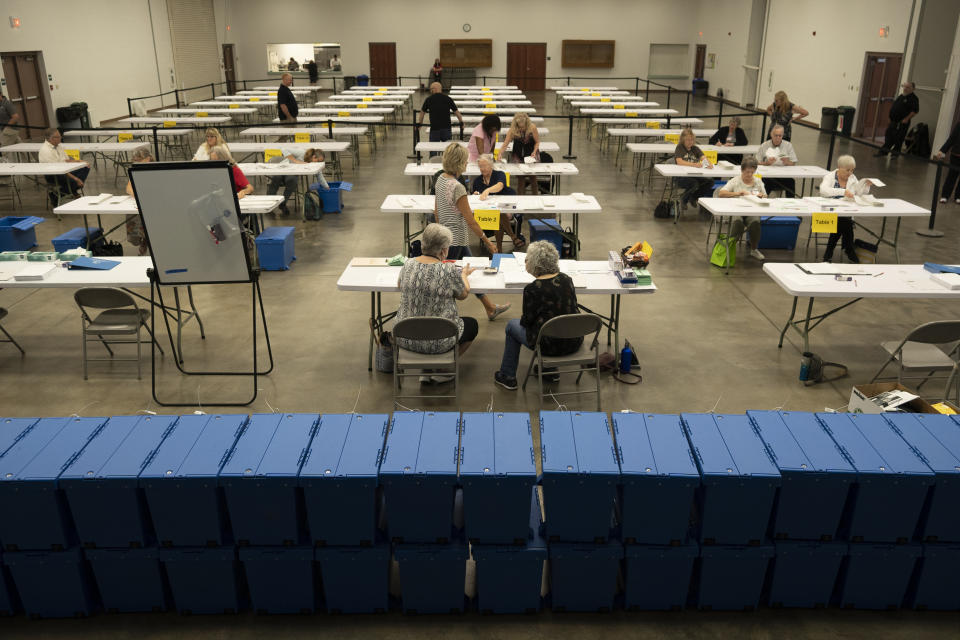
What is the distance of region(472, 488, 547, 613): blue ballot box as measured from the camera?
10.5 ft

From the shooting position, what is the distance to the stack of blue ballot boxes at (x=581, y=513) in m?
3.08

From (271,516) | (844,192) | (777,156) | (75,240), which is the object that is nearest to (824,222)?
(844,192)

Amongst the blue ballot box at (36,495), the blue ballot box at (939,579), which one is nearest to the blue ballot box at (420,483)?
the blue ballot box at (36,495)

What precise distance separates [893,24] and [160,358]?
53.1ft

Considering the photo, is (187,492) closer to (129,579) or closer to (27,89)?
(129,579)

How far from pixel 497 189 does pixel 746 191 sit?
2843mm

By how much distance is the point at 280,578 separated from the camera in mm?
3260

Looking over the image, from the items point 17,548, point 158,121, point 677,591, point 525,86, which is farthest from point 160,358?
point 525,86

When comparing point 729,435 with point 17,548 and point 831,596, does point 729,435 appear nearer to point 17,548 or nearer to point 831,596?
point 831,596

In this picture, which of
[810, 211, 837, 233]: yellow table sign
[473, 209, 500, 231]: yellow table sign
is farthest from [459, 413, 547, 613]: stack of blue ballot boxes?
[810, 211, 837, 233]: yellow table sign

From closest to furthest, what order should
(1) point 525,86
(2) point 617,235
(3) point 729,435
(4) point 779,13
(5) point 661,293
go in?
1. (3) point 729,435
2. (5) point 661,293
3. (2) point 617,235
4. (4) point 779,13
5. (1) point 525,86

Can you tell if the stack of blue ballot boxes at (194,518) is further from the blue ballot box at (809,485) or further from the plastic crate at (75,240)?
the plastic crate at (75,240)

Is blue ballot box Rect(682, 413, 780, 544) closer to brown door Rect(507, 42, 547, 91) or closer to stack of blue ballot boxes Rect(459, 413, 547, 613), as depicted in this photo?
stack of blue ballot boxes Rect(459, 413, 547, 613)

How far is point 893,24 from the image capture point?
15438 millimetres
